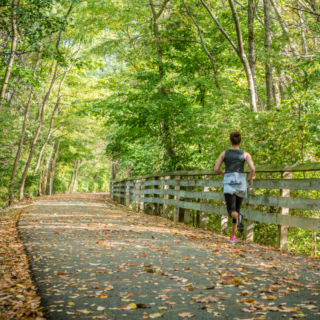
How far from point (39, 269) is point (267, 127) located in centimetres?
569

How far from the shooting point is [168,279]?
3730 mm

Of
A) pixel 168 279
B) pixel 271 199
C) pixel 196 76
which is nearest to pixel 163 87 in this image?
pixel 196 76

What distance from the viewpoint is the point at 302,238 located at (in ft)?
25.8

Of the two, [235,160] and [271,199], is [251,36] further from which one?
[271,199]

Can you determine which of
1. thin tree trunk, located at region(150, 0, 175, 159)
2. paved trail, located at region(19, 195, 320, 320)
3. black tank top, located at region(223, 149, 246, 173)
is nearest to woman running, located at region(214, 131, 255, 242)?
black tank top, located at region(223, 149, 246, 173)

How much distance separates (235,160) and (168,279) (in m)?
2.82

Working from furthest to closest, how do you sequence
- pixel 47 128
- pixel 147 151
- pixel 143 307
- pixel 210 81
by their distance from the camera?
pixel 47 128, pixel 147 151, pixel 210 81, pixel 143 307

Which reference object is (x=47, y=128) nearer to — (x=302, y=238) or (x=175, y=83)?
(x=175, y=83)

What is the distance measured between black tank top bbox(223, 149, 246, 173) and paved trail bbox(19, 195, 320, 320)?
123cm

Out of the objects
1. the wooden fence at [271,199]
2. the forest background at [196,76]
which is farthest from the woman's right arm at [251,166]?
the forest background at [196,76]

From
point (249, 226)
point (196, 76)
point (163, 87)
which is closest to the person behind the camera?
point (249, 226)

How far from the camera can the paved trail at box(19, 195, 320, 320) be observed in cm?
285

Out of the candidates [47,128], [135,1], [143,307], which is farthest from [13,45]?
[47,128]

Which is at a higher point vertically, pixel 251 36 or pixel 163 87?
pixel 251 36
